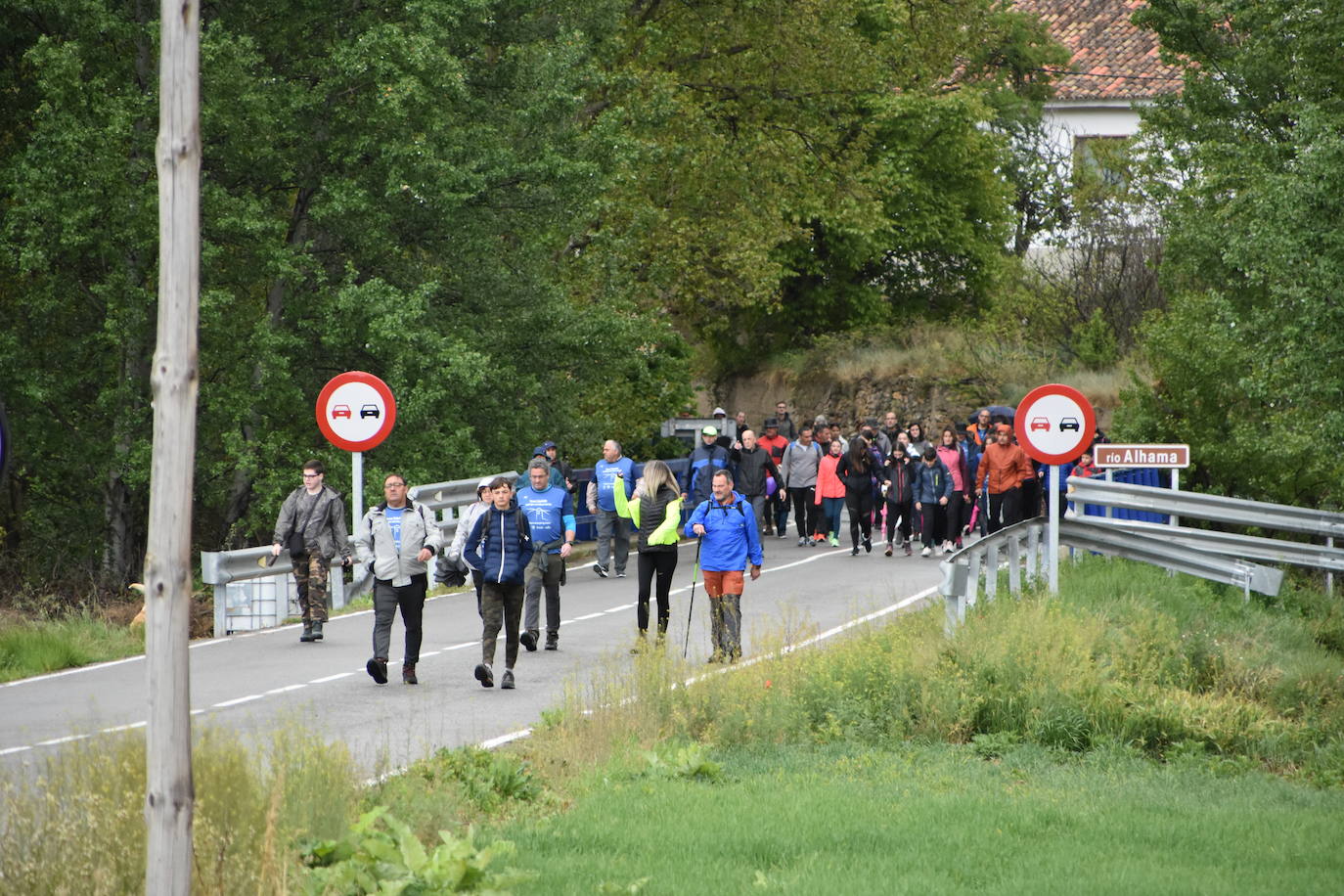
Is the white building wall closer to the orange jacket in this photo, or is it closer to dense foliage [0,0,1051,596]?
dense foliage [0,0,1051,596]

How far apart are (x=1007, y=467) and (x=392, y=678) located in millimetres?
9971

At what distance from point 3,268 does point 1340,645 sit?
19178mm

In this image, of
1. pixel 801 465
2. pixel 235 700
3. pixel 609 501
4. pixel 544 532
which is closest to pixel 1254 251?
pixel 609 501

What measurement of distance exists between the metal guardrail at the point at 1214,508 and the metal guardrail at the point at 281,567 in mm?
6922

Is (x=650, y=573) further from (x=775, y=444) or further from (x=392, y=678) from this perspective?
(x=775, y=444)

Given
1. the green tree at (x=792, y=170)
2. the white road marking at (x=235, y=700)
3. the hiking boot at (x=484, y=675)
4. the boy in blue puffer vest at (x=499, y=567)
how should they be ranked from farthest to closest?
the green tree at (x=792, y=170) < the boy in blue puffer vest at (x=499, y=567) < the hiking boot at (x=484, y=675) < the white road marking at (x=235, y=700)

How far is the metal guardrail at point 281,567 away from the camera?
735 inches

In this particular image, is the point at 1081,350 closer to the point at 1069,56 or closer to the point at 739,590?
the point at 1069,56

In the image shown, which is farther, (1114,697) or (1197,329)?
(1197,329)

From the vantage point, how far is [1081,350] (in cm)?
4019

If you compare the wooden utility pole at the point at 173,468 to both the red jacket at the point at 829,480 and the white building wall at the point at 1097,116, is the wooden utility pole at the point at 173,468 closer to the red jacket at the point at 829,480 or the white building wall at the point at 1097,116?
the red jacket at the point at 829,480

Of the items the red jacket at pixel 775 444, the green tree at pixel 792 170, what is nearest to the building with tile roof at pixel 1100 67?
the green tree at pixel 792 170

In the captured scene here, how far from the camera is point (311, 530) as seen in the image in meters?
17.8

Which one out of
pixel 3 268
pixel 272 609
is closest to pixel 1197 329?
pixel 272 609
